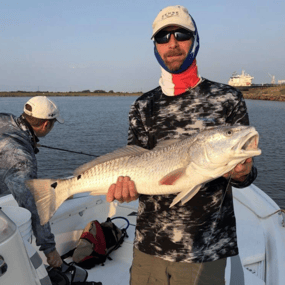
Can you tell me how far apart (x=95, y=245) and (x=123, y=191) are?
296 cm

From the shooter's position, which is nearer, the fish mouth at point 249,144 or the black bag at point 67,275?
the fish mouth at point 249,144

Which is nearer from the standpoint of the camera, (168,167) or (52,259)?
(168,167)

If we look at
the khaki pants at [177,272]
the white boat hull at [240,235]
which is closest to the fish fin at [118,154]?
the khaki pants at [177,272]

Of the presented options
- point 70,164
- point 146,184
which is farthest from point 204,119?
point 70,164

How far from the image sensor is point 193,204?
269 centimetres

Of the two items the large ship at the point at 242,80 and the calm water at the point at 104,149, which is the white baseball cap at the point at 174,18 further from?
the large ship at the point at 242,80

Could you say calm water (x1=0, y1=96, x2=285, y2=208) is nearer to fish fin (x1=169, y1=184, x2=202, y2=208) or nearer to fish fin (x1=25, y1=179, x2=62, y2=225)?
fish fin (x1=169, y1=184, x2=202, y2=208)

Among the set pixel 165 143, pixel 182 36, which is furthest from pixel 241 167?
pixel 182 36

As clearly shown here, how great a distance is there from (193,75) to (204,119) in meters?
0.50

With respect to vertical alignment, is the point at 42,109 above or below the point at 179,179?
above

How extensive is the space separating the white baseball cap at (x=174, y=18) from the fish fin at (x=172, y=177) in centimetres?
151

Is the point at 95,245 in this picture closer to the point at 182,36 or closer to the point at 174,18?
the point at 182,36

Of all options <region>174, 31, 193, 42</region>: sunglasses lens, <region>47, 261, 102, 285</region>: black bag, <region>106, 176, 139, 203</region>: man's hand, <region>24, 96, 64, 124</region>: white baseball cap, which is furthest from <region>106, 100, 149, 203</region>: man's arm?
<region>24, 96, 64, 124</region>: white baseball cap

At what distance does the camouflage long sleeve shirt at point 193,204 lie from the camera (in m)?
2.66
